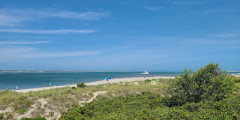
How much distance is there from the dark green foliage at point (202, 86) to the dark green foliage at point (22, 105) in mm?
10226

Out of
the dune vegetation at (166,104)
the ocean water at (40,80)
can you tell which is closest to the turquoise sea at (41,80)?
the ocean water at (40,80)

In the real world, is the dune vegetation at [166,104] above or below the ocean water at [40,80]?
above

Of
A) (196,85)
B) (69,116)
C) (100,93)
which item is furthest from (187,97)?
(100,93)

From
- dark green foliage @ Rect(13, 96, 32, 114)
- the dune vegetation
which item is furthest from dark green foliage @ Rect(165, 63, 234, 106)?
dark green foliage @ Rect(13, 96, 32, 114)

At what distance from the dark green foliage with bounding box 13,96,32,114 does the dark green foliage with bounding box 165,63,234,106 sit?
10226 millimetres

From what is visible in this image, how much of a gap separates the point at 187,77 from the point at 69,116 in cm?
767

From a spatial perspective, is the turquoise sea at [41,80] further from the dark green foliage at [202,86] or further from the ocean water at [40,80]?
the dark green foliage at [202,86]

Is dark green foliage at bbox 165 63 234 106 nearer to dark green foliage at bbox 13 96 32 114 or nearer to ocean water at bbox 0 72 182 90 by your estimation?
dark green foliage at bbox 13 96 32 114

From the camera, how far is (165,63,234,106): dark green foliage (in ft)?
35.8

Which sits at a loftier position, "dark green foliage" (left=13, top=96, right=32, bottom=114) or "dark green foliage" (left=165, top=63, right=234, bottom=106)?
"dark green foliage" (left=165, top=63, right=234, bottom=106)

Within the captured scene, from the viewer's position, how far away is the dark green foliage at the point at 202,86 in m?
10.9

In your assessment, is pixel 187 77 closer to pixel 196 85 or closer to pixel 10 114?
pixel 196 85

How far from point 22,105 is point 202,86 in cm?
1263

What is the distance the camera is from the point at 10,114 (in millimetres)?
11953
